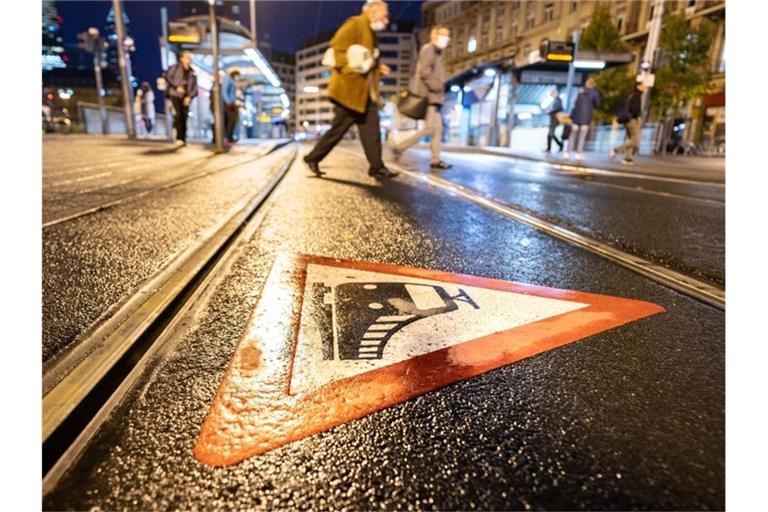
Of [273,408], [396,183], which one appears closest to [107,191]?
[396,183]

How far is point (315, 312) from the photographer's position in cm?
139

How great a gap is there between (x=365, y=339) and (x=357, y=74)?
15.5ft

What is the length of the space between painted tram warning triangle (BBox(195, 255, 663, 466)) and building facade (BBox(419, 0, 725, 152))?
73.0 feet

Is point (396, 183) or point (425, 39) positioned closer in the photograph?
point (396, 183)

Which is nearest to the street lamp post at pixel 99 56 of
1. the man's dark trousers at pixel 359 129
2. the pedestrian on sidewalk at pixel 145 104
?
the pedestrian on sidewalk at pixel 145 104

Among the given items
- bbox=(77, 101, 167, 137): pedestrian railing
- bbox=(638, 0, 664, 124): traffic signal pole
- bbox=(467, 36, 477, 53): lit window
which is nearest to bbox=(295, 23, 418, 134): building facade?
bbox=(467, 36, 477, 53): lit window

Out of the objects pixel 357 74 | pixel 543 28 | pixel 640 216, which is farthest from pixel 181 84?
pixel 543 28

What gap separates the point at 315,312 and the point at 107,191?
373 centimetres

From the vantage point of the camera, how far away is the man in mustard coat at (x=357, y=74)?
16.9 ft

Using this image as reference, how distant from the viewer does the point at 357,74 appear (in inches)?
207

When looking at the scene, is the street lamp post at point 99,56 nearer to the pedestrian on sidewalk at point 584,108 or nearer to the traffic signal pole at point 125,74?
the traffic signal pole at point 125,74

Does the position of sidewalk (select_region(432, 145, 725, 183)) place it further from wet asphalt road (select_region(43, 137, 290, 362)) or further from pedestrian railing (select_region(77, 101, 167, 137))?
pedestrian railing (select_region(77, 101, 167, 137))

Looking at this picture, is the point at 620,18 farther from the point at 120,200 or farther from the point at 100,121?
the point at 120,200

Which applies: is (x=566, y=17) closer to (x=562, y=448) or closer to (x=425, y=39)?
(x=425, y=39)
